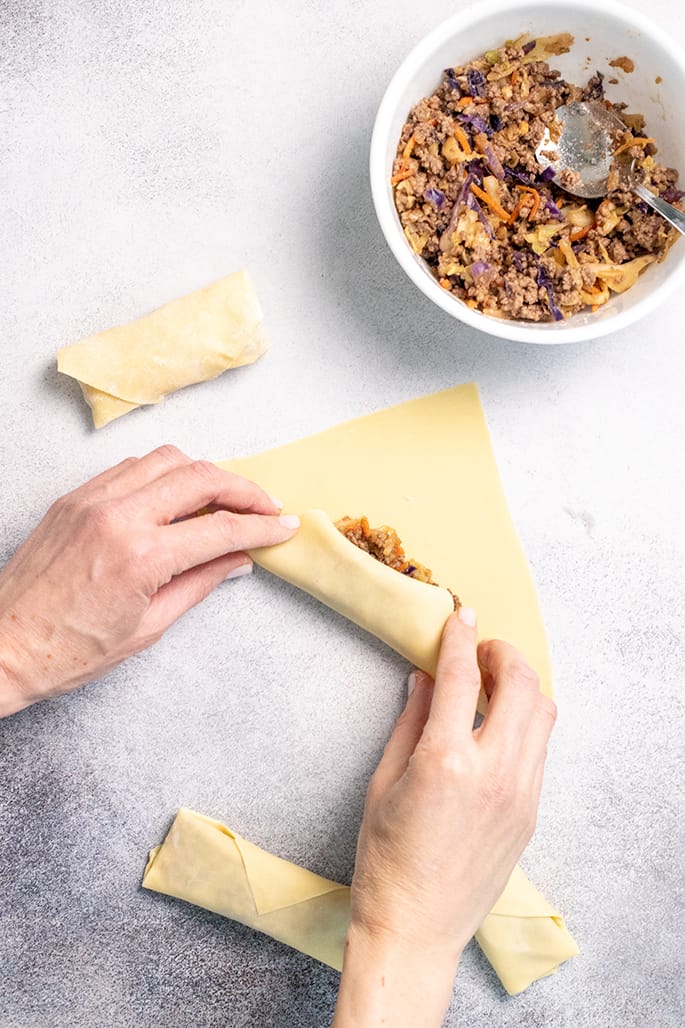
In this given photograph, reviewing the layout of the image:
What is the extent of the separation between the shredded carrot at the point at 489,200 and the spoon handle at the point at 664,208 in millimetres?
223

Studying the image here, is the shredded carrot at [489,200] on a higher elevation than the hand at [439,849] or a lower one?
higher

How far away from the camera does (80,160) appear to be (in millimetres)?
1729

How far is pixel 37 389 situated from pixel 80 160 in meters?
0.45

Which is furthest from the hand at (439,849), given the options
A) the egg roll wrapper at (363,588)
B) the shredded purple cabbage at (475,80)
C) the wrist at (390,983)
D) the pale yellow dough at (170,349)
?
the shredded purple cabbage at (475,80)

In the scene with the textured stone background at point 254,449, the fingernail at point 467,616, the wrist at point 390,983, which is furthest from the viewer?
the textured stone background at point 254,449

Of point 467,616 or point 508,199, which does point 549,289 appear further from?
point 467,616

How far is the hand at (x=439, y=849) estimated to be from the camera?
4.52 ft

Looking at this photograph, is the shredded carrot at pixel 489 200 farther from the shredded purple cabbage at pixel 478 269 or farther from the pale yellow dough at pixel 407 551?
the pale yellow dough at pixel 407 551

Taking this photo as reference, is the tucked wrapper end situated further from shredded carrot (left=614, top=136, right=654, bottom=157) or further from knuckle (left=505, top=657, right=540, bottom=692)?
shredded carrot (left=614, top=136, right=654, bottom=157)

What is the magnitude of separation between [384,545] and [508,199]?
636 mm

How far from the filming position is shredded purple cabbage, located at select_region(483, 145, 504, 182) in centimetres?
151

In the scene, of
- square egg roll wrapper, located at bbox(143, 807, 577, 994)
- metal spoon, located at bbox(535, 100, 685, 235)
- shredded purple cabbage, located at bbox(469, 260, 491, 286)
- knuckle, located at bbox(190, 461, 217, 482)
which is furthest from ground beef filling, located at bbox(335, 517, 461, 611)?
metal spoon, located at bbox(535, 100, 685, 235)

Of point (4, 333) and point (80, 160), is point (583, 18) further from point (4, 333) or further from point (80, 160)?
point (4, 333)

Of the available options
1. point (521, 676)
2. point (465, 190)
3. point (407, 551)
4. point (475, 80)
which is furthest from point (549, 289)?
point (521, 676)
